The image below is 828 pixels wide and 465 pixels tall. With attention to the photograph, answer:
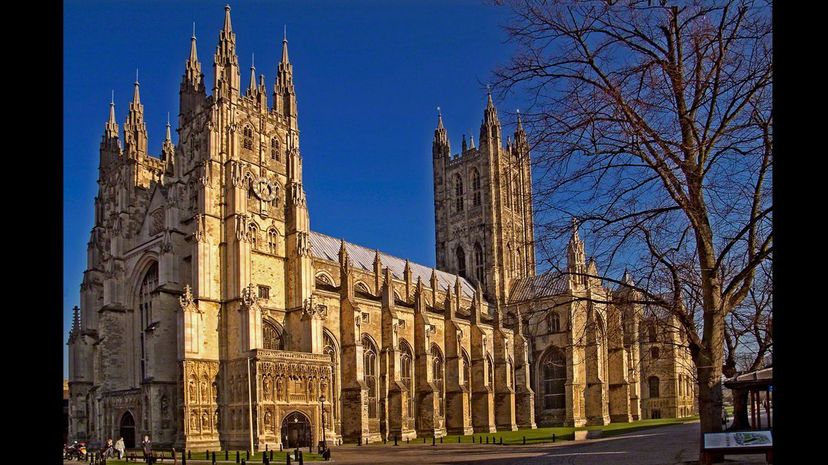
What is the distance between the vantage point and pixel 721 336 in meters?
14.2

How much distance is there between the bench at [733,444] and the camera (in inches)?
676

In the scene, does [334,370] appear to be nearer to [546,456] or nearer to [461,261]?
[546,456]

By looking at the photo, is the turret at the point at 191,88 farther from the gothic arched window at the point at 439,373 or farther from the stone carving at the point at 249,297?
the gothic arched window at the point at 439,373

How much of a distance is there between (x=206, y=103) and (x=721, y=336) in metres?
46.2

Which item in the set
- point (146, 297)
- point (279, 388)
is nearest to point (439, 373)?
point (279, 388)

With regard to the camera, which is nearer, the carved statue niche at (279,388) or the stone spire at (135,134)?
the carved statue niche at (279,388)

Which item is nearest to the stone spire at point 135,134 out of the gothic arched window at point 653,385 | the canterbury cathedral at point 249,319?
→ the canterbury cathedral at point 249,319

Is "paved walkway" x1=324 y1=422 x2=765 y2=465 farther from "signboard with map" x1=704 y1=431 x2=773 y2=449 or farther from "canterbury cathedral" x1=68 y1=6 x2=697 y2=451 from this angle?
"signboard with map" x1=704 y1=431 x2=773 y2=449

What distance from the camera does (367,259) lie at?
74.4 m

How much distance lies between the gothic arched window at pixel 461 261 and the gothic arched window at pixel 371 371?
30.2m

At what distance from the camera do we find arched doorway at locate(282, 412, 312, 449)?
48219 millimetres

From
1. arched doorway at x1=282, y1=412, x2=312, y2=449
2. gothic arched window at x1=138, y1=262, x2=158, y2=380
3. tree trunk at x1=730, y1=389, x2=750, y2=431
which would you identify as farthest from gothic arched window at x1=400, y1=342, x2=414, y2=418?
tree trunk at x1=730, y1=389, x2=750, y2=431
